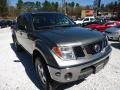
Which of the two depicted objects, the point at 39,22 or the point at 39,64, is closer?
the point at 39,64

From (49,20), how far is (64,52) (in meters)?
2.11

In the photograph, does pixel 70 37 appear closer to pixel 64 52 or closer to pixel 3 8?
pixel 64 52

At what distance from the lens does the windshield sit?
590 cm

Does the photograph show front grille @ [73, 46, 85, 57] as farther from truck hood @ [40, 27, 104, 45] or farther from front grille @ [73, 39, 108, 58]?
truck hood @ [40, 27, 104, 45]

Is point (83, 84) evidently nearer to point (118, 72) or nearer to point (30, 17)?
point (118, 72)

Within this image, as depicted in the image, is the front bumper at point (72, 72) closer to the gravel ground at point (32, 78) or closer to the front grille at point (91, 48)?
the front grille at point (91, 48)

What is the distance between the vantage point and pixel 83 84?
521 centimetres

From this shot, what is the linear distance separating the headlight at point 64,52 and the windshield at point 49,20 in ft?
5.39

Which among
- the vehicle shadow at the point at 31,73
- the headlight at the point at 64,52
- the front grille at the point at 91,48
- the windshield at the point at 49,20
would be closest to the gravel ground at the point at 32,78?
the vehicle shadow at the point at 31,73

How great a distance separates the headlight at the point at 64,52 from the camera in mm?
4230

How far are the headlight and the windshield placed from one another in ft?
5.39

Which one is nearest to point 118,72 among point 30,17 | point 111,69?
point 111,69

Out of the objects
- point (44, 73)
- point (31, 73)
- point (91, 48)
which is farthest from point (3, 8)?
point (91, 48)

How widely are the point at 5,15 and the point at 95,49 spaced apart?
7944cm
